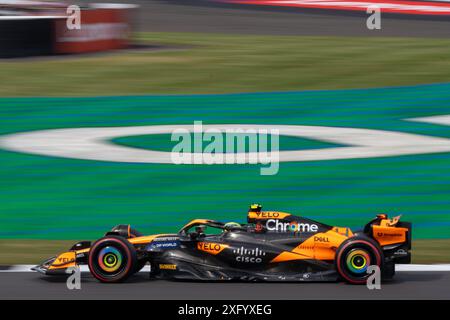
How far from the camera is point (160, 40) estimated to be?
71.8 ft

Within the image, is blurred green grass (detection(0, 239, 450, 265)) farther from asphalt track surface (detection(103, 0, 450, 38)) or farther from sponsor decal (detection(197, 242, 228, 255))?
asphalt track surface (detection(103, 0, 450, 38))

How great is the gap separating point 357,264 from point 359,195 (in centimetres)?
386

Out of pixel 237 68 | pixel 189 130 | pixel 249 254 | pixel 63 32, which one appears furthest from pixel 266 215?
pixel 63 32

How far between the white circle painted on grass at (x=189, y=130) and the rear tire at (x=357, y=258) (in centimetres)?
539

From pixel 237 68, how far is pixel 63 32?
3.42 meters

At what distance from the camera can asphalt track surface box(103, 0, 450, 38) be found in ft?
74.0

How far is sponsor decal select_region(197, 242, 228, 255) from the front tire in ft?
1.83

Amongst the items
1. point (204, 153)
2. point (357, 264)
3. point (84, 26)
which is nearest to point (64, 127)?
point (204, 153)

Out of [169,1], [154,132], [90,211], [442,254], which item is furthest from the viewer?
[169,1]

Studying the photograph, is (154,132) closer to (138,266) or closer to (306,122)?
(306,122)

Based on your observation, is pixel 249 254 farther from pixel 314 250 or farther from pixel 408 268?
pixel 408 268

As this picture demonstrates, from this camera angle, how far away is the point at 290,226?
26.8ft

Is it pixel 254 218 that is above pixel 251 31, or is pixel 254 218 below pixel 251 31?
below

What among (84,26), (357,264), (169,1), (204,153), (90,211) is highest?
(169,1)
